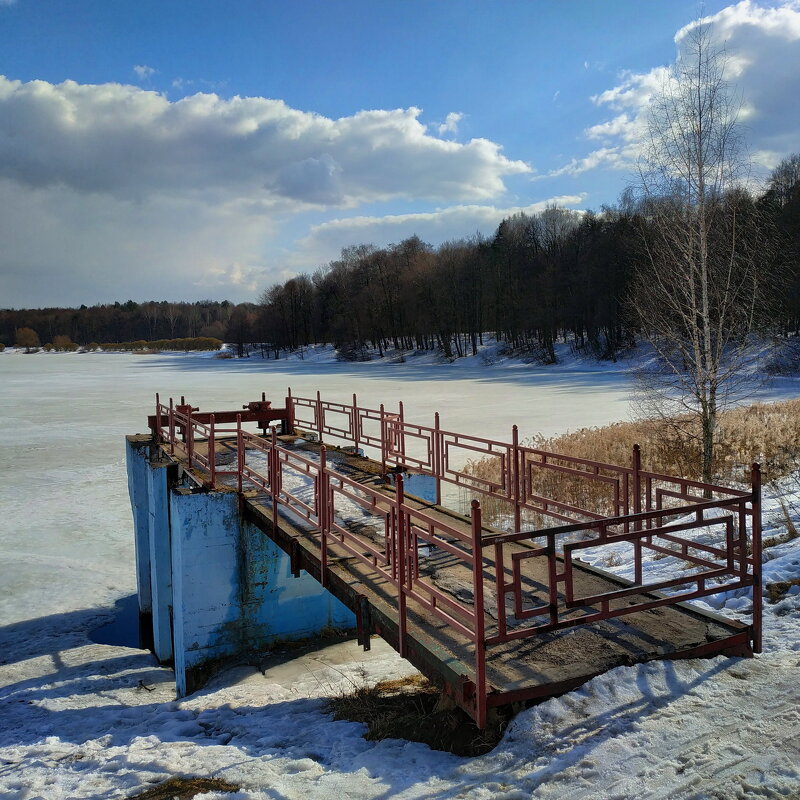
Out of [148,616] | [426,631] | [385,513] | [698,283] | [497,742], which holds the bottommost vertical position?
[148,616]

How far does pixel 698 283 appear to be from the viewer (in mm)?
12977

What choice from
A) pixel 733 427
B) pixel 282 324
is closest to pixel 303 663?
pixel 733 427

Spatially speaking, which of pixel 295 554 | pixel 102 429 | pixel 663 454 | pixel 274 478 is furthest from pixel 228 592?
pixel 102 429

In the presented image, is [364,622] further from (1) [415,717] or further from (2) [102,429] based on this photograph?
(2) [102,429]

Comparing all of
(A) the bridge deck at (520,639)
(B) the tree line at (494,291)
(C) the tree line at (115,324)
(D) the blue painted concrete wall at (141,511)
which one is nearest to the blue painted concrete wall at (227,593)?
(A) the bridge deck at (520,639)

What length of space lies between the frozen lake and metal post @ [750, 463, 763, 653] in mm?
9466

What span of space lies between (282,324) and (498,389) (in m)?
67.7

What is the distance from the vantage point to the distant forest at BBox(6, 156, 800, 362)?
172 feet

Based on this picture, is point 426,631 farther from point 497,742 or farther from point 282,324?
point 282,324

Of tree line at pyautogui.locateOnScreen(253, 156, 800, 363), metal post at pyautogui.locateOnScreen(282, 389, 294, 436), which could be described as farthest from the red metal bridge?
tree line at pyautogui.locateOnScreen(253, 156, 800, 363)

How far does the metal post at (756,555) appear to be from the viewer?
455 cm

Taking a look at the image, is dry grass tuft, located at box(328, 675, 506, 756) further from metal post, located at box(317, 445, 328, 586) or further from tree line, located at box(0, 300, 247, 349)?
tree line, located at box(0, 300, 247, 349)

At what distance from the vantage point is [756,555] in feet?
15.6

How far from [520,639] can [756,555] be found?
5.58ft
